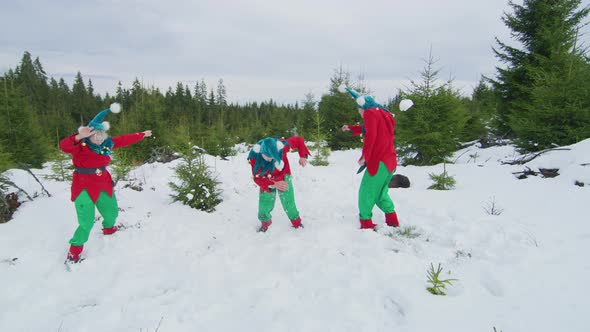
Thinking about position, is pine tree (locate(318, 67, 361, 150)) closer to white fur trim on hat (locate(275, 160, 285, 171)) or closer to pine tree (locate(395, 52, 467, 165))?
pine tree (locate(395, 52, 467, 165))

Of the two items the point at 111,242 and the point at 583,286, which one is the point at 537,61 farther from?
the point at 111,242

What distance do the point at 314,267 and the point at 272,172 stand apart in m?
1.93

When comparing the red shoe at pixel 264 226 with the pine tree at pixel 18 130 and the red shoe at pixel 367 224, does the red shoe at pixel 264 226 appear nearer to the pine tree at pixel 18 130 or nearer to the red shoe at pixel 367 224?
the red shoe at pixel 367 224

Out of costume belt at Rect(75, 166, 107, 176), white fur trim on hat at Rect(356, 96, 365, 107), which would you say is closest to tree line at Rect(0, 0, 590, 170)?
costume belt at Rect(75, 166, 107, 176)

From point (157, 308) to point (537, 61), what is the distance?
17.0 m

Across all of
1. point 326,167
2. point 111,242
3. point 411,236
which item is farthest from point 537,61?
point 111,242

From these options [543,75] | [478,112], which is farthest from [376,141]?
[478,112]

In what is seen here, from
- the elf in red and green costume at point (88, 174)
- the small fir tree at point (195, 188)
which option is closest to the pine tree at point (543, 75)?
the small fir tree at point (195, 188)

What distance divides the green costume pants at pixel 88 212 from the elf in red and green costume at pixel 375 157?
4103mm

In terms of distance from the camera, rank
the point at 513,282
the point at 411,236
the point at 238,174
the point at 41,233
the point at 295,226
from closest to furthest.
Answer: the point at 513,282, the point at 411,236, the point at 41,233, the point at 295,226, the point at 238,174

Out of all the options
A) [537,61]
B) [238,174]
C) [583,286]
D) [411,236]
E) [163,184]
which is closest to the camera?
[583,286]

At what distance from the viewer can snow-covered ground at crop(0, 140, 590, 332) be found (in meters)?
2.42

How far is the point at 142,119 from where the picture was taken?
1362 cm

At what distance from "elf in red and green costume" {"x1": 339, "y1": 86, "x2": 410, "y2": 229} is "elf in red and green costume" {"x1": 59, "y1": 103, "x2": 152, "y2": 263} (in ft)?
12.1
